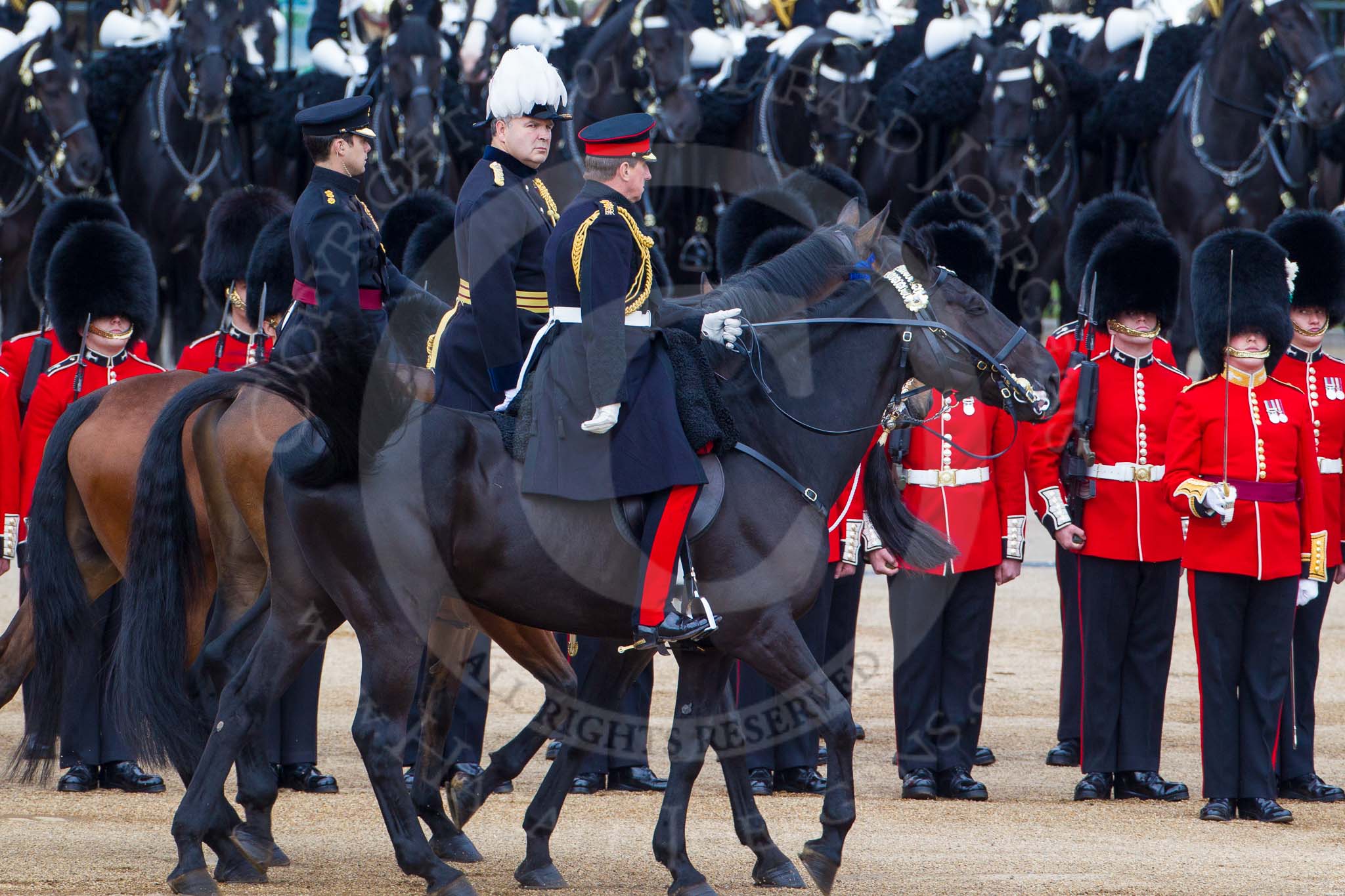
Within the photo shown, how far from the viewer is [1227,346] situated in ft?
20.3

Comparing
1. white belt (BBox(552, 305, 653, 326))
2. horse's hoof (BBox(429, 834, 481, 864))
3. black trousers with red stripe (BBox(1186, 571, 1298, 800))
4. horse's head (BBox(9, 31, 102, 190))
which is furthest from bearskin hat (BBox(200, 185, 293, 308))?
horse's head (BBox(9, 31, 102, 190))

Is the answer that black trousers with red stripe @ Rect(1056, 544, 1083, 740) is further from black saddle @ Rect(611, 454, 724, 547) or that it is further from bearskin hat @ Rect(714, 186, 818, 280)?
black saddle @ Rect(611, 454, 724, 547)

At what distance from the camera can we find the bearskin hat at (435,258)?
7285 mm

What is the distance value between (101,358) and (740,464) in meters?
2.54

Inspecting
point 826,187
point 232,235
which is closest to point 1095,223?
point 826,187

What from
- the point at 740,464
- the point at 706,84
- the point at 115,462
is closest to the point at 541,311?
the point at 740,464

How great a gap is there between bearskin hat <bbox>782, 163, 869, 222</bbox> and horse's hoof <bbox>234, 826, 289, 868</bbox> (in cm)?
335

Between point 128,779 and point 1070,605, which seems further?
point 1070,605

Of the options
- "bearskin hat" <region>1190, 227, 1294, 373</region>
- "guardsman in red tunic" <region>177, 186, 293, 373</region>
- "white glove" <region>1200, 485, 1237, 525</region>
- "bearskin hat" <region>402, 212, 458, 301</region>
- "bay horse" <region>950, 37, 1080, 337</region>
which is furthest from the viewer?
"bay horse" <region>950, 37, 1080, 337</region>

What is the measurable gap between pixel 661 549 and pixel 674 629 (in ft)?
0.61

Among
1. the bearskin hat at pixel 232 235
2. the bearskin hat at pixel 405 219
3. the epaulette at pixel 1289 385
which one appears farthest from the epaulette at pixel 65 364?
the epaulette at pixel 1289 385

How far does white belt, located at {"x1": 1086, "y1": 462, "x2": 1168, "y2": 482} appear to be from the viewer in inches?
257

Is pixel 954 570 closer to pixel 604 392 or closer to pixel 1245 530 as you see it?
pixel 1245 530

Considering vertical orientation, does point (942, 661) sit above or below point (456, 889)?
above
